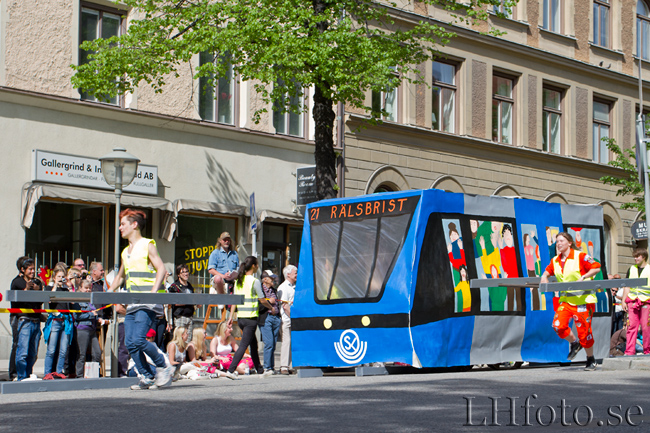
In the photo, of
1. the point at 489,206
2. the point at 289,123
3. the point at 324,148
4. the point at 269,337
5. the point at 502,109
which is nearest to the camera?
the point at 489,206

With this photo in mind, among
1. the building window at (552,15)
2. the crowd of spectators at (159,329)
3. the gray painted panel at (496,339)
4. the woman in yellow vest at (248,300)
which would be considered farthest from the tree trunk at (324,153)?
the building window at (552,15)

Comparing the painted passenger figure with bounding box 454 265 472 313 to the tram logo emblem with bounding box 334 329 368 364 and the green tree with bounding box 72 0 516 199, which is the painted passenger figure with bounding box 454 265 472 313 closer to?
the tram logo emblem with bounding box 334 329 368 364

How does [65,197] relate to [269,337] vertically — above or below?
above

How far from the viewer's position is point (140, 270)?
35.0 ft

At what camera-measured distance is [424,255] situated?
13734mm

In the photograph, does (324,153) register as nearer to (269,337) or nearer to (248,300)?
(269,337)

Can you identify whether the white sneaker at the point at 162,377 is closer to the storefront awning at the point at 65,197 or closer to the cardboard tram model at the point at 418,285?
the cardboard tram model at the point at 418,285

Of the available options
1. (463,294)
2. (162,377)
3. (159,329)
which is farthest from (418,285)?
(162,377)

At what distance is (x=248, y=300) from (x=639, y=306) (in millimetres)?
6326

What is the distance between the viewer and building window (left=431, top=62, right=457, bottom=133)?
2916 centimetres

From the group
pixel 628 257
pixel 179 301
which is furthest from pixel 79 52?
pixel 628 257

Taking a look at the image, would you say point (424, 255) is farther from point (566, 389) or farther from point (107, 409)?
point (107, 409)

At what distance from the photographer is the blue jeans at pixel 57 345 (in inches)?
543

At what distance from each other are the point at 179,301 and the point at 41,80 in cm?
1095
